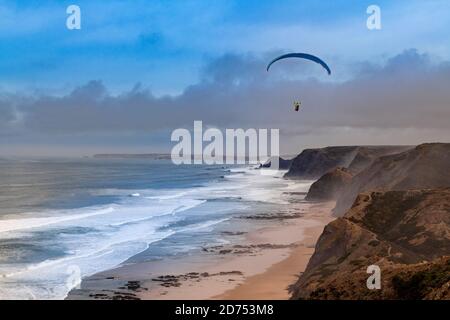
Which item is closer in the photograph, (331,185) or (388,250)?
(388,250)

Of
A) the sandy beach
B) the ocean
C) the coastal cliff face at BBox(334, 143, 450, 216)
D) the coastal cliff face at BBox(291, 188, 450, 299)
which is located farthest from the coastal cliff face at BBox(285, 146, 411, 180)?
the coastal cliff face at BBox(291, 188, 450, 299)

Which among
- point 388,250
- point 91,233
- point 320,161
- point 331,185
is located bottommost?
point 91,233

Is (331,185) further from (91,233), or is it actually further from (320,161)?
(320,161)

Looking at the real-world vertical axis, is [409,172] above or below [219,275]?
above

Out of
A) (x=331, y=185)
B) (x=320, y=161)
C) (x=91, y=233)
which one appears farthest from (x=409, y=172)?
(x=320, y=161)

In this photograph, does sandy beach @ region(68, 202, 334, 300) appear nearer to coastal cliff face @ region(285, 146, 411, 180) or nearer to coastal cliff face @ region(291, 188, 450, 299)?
coastal cliff face @ region(291, 188, 450, 299)

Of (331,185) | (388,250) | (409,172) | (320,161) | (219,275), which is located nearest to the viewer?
(388,250)
